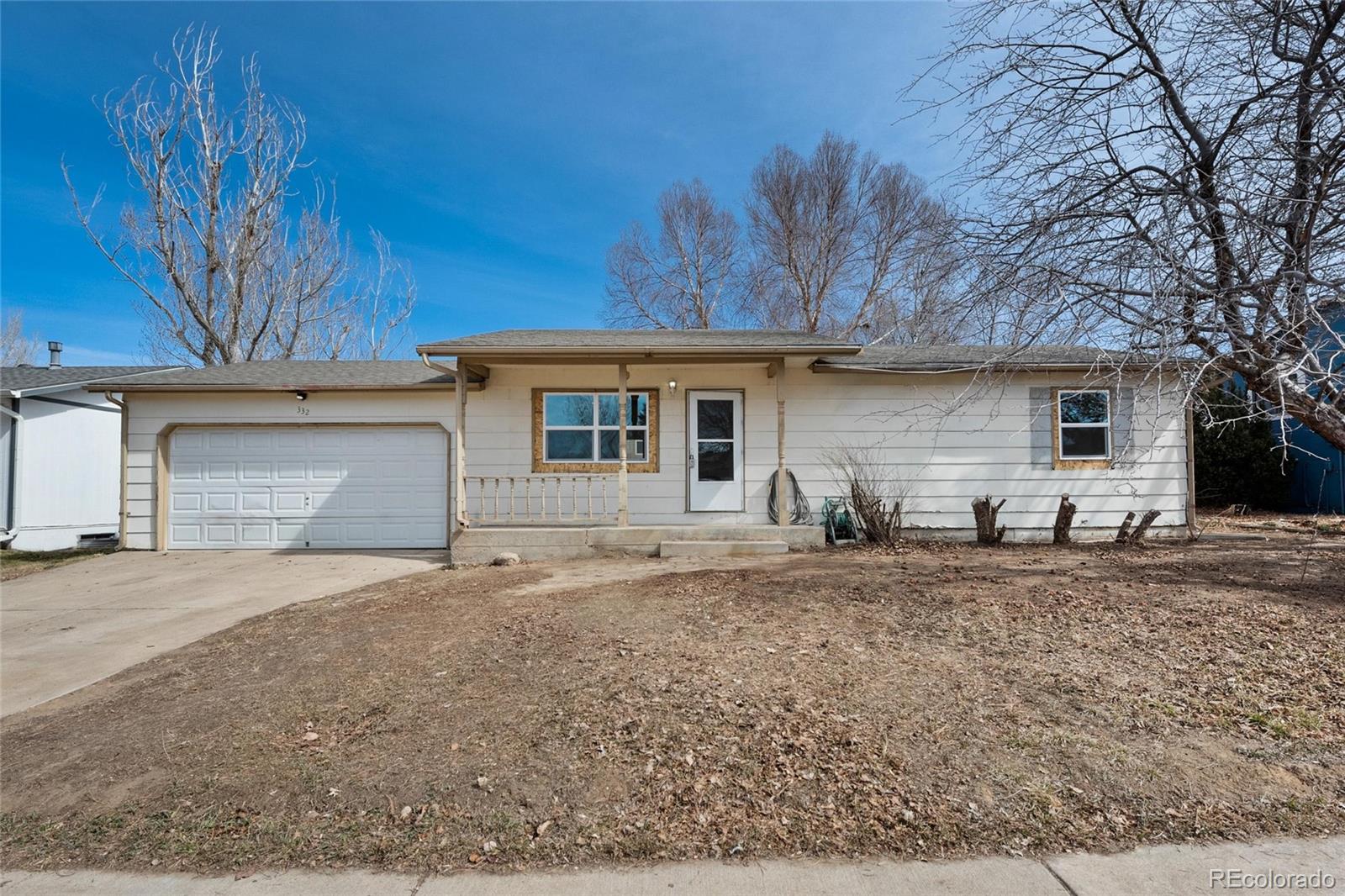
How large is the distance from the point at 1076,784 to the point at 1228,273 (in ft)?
14.1

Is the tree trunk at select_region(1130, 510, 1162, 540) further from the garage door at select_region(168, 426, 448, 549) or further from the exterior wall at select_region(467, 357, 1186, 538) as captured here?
the garage door at select_region(168, 426, 448, 549)

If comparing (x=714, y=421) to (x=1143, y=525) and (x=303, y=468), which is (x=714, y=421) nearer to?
(x=1143, y=525)

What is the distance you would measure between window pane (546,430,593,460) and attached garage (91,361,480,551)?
65.4 inches

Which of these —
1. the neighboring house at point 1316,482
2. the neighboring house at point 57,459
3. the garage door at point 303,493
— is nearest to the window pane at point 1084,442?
the neighboring house at point 1316,482

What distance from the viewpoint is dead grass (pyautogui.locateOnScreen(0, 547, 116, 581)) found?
27.5 feet

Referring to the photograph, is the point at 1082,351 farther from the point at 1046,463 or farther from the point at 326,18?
the point at 326,18

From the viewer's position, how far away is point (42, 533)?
11.3 m

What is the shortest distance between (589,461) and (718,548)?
102 inches

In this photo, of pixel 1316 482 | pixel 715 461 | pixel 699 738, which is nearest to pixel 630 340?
pixel 715 461

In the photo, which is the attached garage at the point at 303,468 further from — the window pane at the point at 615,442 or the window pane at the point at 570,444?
the window pane at the point at 615,442

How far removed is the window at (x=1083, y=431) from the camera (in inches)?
370

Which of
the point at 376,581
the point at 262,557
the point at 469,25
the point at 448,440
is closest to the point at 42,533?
the point at 262,557

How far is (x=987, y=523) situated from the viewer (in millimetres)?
8836

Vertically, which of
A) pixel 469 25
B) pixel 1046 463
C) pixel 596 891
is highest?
pixel 469 25
